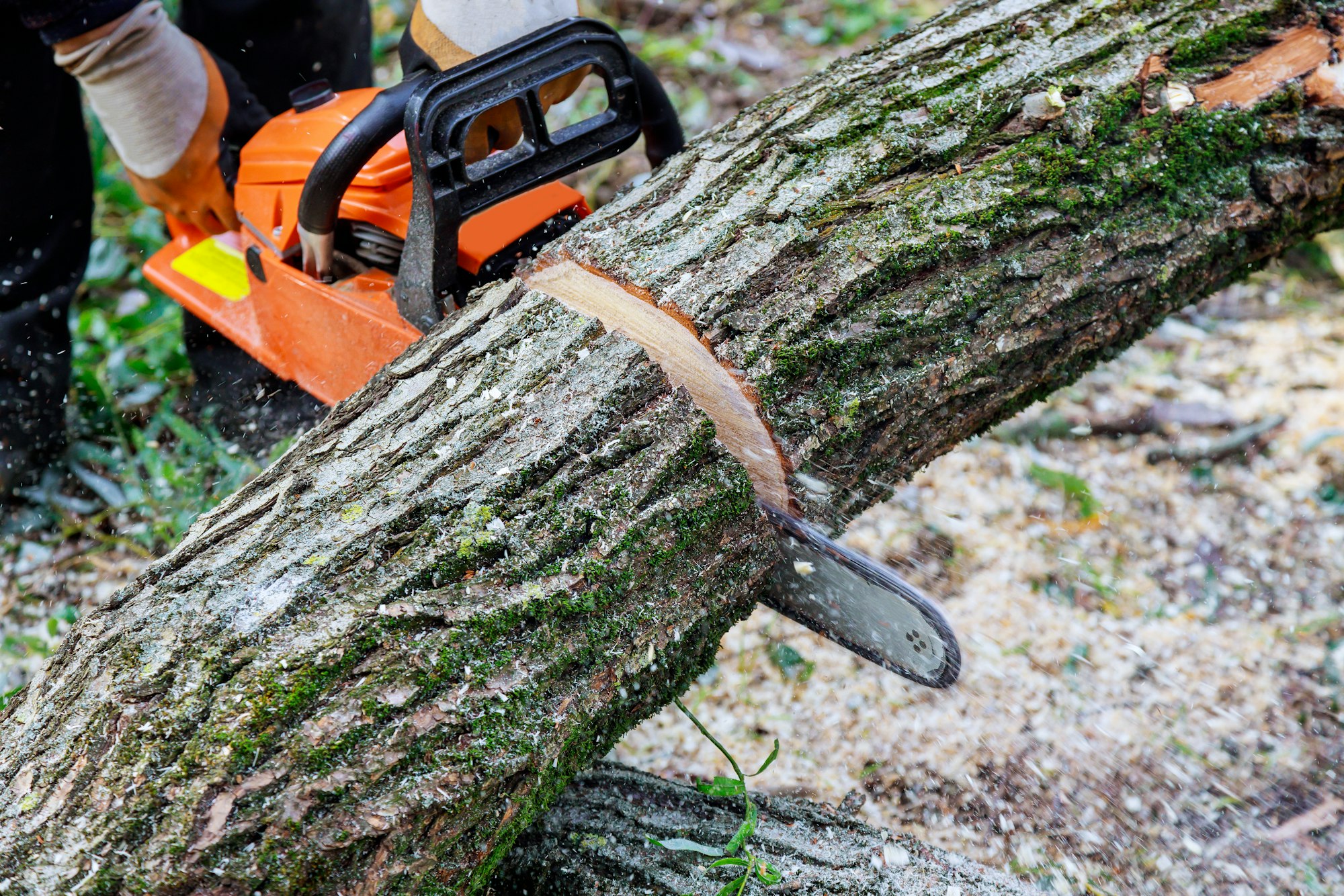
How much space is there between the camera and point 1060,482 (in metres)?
2.60

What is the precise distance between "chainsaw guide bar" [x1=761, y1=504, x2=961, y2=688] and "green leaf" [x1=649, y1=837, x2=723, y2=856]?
378 millimetres

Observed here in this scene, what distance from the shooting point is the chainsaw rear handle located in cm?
153

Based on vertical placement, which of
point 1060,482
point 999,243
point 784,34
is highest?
point 999,243

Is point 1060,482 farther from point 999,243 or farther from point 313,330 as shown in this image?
point 313,330

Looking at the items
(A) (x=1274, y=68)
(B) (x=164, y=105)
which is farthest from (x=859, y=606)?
(B) (x=164, y=105)

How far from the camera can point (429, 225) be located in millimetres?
1597

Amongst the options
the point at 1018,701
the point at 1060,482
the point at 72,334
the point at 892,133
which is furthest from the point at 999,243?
the point at 72,334

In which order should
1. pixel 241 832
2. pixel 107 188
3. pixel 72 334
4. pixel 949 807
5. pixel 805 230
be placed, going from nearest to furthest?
pixel 241 832, pixel 805 230, pixel 949 807, pixel 72 334, pixel 107 188

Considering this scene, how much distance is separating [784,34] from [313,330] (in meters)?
3.18

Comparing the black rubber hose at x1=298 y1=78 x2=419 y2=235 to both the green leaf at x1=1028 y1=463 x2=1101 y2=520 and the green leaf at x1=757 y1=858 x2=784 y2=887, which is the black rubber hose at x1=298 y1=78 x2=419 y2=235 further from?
the green leaf at x1=1028 y1=463 x2=1101 y2=520

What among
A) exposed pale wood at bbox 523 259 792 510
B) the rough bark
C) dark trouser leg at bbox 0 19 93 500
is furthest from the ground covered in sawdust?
dark trouser leg at bbox 0 19 93 500

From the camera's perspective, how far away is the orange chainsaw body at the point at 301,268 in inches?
70.1

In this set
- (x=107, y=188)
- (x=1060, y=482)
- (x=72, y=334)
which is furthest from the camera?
(x=107, y=188)

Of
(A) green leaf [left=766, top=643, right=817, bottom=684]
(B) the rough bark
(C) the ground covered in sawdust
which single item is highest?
(B) the rough bark
